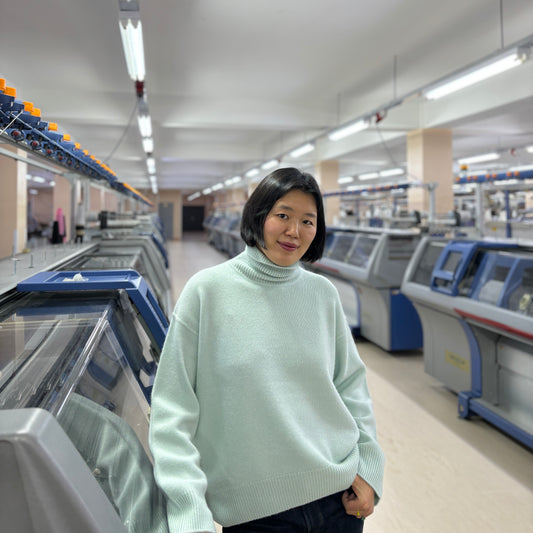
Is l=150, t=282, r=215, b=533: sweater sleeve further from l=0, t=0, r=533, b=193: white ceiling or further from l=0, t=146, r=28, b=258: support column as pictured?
l=0, t=146, r=28, b=258: support column

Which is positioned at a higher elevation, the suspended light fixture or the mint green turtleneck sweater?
the suspended light fixture

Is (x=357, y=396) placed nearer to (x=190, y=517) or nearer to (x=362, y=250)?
(x=190, y=517)

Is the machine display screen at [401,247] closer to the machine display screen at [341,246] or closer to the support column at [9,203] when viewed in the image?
the machine display screen at [341,246]

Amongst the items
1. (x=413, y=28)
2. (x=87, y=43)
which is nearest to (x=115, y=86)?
(x=87, y=43)

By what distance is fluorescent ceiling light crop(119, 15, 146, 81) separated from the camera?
11.0 feet

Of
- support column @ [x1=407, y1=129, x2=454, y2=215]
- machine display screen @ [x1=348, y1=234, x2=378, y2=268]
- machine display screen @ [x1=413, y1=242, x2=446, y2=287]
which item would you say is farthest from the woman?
support column @ [x1=407, y1=129, x2=454, y2=215]

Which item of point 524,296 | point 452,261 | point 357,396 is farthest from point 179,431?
point 452,261

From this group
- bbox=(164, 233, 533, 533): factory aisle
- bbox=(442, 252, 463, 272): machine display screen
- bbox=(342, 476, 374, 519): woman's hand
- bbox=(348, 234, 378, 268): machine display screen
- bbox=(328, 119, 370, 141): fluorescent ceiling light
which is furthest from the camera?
bbox=(328, 119, 370, 141): fluorescent ceiling light

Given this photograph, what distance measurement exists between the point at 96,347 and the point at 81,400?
0.20 metres

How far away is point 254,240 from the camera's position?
1.13 m

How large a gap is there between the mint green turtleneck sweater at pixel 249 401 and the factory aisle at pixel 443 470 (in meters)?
1.43

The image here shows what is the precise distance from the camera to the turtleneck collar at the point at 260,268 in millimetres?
1087

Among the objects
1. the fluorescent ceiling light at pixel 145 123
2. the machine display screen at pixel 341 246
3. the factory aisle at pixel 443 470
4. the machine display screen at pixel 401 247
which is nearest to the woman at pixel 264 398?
the factory aisle at pixel 443 470

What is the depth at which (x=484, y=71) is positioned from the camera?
4242mm
